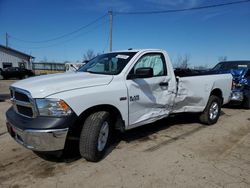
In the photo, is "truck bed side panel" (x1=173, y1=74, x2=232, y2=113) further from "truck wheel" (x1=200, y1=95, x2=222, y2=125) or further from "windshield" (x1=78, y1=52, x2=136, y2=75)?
"windshield" (x1=78, y1=52, x2=136, y2=75)

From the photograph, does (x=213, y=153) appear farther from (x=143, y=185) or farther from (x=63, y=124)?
(x=63, y=124)

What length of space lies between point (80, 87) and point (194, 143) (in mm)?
2817

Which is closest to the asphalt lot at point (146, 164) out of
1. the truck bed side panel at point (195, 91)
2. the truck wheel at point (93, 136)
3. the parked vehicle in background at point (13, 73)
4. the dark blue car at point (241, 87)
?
the truck wheel at point (93, 136)

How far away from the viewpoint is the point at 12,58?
34969 millimetres

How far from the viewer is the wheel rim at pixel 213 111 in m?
6.95

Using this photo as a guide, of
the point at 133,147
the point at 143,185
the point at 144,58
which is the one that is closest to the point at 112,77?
the point at 144,58

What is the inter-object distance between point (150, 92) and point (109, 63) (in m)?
1.04

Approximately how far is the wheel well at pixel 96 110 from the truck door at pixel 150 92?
0.25 metres

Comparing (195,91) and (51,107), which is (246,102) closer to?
(195,91)

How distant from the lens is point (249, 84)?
32.6 ft

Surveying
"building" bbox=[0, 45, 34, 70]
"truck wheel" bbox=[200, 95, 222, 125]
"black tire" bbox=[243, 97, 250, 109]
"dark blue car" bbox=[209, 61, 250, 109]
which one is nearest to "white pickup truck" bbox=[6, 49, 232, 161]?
"truck wheel" bbox=[200, 95, 222, 125]

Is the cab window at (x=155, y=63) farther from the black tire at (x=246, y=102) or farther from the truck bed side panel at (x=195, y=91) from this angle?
the black tire at (x=246, y=102)

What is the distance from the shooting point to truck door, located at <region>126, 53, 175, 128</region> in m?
4.69

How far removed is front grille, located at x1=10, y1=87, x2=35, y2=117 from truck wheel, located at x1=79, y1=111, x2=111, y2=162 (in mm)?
841
